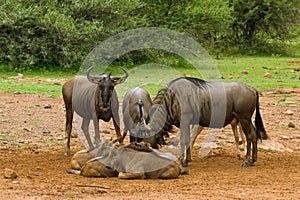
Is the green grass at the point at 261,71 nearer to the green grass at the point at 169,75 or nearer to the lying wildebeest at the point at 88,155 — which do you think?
the green grass at the point at 169,75

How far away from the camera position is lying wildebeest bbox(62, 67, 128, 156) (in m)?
10.1

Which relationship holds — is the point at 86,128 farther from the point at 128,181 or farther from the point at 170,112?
the point at 128,181

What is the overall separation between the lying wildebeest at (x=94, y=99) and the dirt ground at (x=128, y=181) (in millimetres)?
774

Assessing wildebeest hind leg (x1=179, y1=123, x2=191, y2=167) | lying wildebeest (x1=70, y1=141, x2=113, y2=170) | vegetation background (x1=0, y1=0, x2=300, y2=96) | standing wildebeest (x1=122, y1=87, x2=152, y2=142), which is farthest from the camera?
vegetation background (x1=0, y1=0, x2=300, y2=96)

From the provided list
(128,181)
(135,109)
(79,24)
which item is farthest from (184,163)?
(79,24)

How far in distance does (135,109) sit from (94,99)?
75 cm

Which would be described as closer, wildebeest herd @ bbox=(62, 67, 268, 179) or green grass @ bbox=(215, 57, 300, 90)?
wildebeest herd @ bbox=(62, 67, 268, 179)

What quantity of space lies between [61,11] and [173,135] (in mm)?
13247

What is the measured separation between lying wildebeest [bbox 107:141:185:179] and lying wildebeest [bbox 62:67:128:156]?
1023 mm

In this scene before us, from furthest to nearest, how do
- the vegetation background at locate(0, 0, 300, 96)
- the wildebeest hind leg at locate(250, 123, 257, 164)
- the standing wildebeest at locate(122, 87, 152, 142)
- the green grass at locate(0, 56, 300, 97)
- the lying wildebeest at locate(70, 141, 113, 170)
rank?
1. the vegetation background at locate(0, 0, 300, 96)
2. the green grass at locate(0, 56, 300, 97)
3. the standing wildebeest at locate(122, 87, 152, 142)
4. the wildebeest hind leg at locate(250, 123, 257, 164)
5. the lying wildebeest at locate(70, 141, 113, 170)

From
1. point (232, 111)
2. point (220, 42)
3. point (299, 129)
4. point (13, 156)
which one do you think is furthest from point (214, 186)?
point (220, 42)

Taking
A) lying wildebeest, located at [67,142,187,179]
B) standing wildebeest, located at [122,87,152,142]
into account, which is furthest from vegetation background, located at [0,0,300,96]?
lying wildebeest, located at [67,142,187,179]

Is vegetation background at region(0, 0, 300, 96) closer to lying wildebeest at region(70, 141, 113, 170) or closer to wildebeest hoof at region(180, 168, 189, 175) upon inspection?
lying wildebeest at region(70, 141, 113, 170)

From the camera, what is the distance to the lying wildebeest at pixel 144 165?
8.80m
